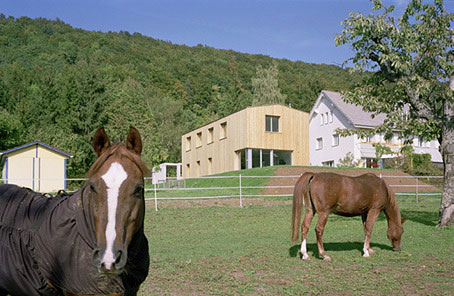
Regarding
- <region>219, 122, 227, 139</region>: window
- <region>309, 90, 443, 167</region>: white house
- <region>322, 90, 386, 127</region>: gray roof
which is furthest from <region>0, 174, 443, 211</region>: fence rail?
<region>322, 90, 386, 127</region>: gray roof

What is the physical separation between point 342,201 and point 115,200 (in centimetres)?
690

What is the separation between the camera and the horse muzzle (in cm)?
244

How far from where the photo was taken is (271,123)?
32875mm

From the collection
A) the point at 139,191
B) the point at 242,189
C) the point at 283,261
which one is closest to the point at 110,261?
the point at 139,191

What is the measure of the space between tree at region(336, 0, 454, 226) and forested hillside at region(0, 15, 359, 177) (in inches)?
795

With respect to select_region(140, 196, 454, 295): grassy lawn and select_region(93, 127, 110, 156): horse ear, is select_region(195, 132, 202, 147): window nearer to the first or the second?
select_region(140, 196, 454, 295): grassy lawn

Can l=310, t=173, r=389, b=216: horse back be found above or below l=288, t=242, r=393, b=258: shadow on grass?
above

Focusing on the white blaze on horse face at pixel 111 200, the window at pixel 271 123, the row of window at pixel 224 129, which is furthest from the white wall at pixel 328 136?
the white blaze on horse face at pixel 111 200

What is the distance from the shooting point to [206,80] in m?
75.2

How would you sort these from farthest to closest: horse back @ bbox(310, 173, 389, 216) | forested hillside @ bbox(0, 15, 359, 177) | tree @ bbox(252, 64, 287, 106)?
tree @ bbox(252, 64, 287, 106)
forested hillside @ bbox(0, 15, 359, 177)
horse back @ bbox(310, 173, 389, 216)

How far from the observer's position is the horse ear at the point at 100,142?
298 centimetres

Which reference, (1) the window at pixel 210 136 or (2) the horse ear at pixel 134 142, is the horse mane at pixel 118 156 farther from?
(1) the window at pixel 210 136

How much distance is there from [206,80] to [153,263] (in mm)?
68787

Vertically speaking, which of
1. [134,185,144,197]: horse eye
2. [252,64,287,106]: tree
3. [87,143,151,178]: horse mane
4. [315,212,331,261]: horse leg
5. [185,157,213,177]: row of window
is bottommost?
[315,212,331,261]: horse leg
